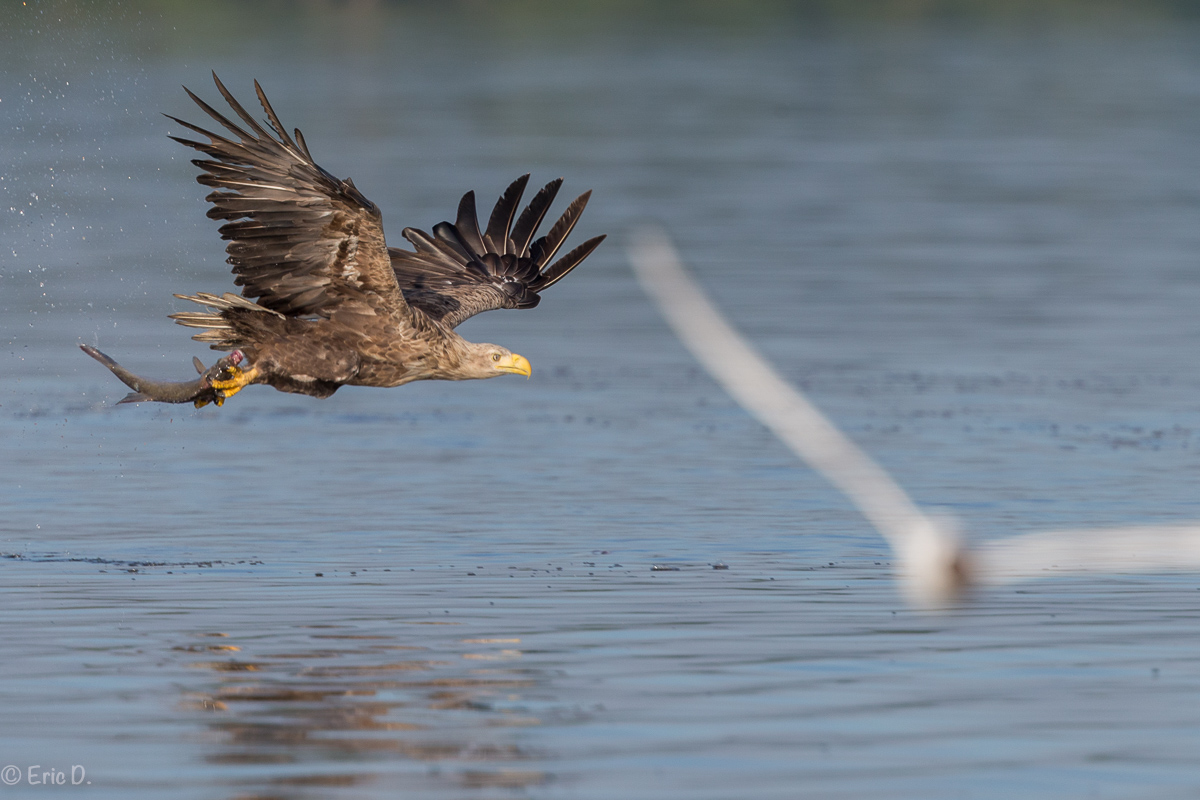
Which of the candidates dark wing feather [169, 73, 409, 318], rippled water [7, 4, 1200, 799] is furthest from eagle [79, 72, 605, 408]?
rippled water [7, 4, 1200, 799]

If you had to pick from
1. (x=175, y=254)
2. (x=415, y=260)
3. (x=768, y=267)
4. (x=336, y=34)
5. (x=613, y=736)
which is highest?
(x=336, y=34)

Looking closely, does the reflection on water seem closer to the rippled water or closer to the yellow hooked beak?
the rippled water

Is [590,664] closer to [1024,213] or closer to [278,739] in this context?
[278,739]

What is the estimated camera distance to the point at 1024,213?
95.3ft

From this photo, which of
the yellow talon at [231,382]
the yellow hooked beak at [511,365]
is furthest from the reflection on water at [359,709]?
the yellow hooked beak at [511,365]

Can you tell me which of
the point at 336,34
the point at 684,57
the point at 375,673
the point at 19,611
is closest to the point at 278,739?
the point at 375,673

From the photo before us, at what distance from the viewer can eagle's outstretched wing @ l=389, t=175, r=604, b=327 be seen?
44.8ft

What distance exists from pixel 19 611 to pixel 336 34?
6658 cm

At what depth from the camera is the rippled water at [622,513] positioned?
26.8 feet

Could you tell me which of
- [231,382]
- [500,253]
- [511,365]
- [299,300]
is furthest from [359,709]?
[500,253]

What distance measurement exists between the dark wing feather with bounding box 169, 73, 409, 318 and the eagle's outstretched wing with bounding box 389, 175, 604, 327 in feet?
6.49

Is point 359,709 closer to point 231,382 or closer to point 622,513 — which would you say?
point 231,382

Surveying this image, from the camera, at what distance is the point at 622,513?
1294 centimetres

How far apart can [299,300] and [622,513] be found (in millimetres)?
2304
